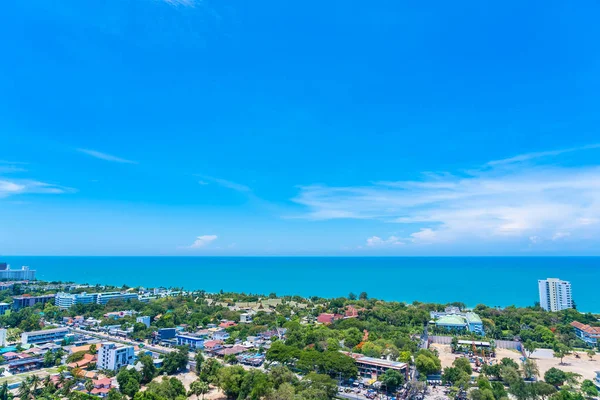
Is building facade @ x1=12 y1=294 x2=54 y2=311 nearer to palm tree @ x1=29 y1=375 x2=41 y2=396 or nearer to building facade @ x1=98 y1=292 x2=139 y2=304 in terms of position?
building facade @ x1=98 y1=292 x2=139 y2=304

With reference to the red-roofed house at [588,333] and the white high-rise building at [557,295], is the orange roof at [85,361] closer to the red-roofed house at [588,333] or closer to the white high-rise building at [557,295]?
the red-roofed house at [588,333]

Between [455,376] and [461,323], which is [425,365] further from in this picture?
[461,323]

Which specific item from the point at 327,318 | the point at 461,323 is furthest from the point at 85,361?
the point at 461,323

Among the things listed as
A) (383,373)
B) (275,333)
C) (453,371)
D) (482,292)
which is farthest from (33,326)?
(482,292)

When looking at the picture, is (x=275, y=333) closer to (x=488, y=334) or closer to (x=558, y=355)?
(x=488, y=334)

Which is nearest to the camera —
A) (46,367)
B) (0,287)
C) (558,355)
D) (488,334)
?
(46,367)

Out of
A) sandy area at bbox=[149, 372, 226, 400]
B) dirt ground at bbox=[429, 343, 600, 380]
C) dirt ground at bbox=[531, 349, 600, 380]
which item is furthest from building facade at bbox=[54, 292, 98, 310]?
dirt ground at bbox=[531, 349, 600, 380]
